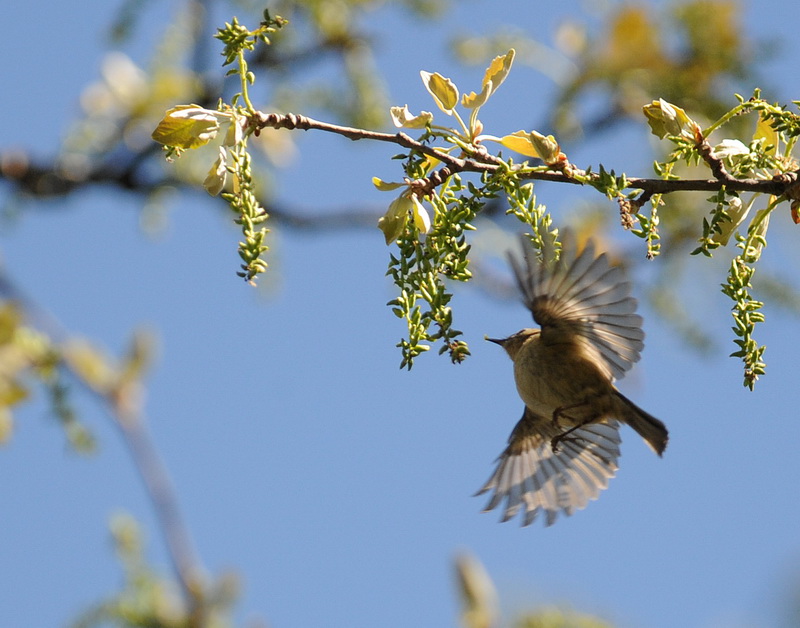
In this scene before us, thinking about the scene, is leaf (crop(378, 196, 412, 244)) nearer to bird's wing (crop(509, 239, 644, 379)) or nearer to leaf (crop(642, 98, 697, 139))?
leaf (crop(642, 98, 697, 139))

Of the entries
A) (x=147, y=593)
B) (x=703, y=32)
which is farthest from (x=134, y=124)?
(x=703, y=32)

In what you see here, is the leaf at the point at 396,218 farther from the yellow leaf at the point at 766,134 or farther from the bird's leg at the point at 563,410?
the bird's leg at the point at 563,410

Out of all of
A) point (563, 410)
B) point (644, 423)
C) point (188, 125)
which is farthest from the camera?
point (563, 410)

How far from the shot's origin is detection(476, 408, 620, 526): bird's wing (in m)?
2.89

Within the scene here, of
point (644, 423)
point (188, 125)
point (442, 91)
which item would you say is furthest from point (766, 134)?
point (644, 423)

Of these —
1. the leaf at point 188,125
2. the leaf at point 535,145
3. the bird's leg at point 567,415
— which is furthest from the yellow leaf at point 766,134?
the bird's leg at point 567,415

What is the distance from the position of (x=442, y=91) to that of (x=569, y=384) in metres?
1.38

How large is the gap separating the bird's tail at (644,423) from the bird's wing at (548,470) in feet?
0.89

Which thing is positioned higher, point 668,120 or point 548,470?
point 548,470

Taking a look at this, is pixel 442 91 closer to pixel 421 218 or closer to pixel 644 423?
pixel 421 218

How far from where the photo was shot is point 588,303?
219 cm

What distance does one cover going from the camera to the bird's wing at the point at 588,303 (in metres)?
1.96

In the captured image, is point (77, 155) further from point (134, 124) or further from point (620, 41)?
point (620, 41)

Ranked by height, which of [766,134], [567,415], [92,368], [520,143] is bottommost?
[766,134]
